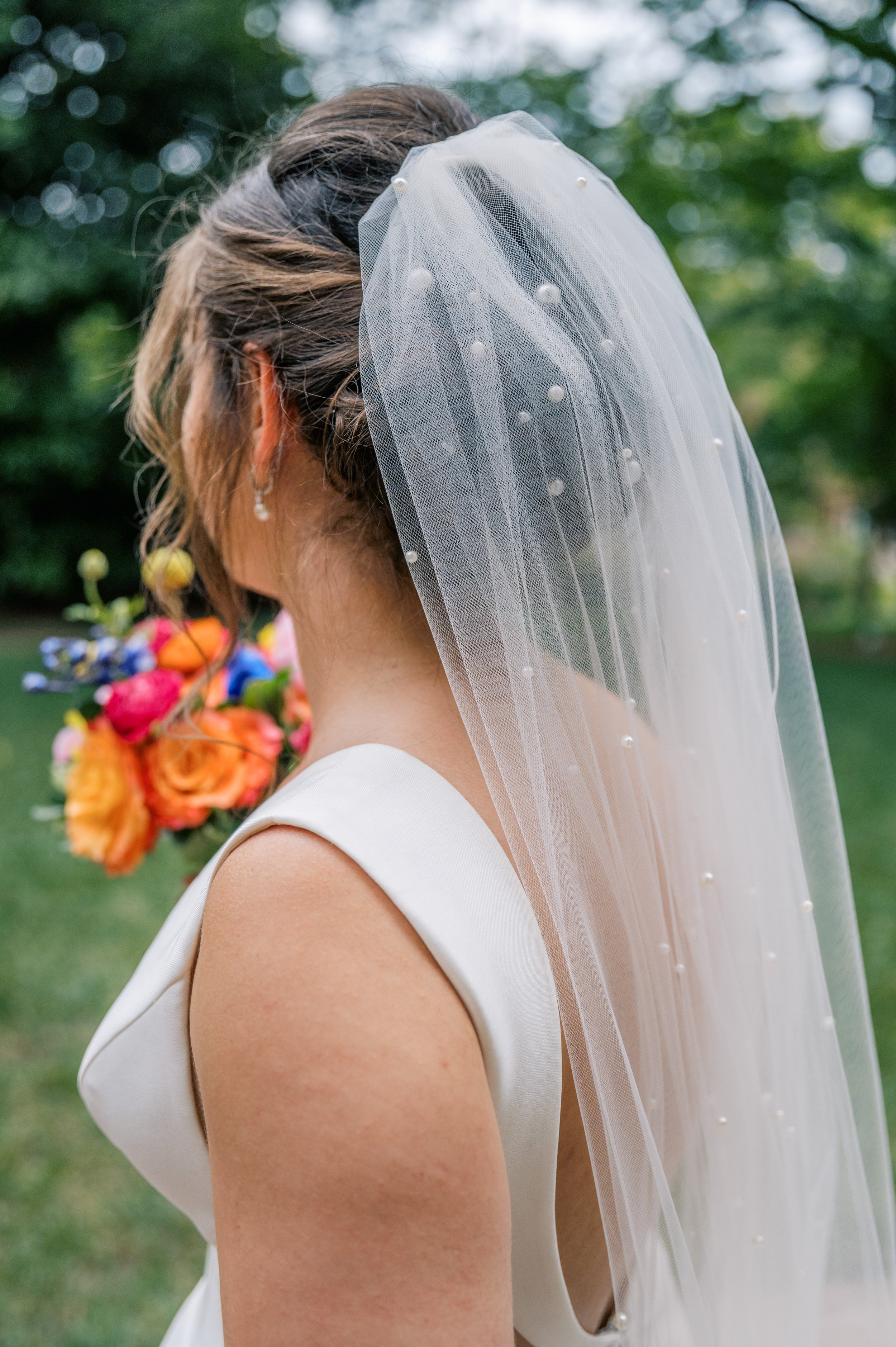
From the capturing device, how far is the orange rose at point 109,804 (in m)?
1.71

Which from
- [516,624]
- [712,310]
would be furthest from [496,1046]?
[712,310]

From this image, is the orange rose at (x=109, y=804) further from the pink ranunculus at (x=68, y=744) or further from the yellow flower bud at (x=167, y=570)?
the yellow flower bud at (x=167, y=570)

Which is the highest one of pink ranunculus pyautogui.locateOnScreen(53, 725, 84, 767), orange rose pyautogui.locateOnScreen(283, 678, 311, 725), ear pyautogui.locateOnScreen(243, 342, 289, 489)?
ear pyautogui.locateOnScreen(243, 342, 289, 489)

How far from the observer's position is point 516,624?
43.6 inches

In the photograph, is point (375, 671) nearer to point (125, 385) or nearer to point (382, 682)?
point (382, 682)

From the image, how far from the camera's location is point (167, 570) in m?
1.73

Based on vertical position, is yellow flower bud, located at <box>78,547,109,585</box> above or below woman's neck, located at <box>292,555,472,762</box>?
below

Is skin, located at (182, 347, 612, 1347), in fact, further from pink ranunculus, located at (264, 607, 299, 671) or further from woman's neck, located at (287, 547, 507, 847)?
pink ranunculus, located at (264, 607, 299, 671)

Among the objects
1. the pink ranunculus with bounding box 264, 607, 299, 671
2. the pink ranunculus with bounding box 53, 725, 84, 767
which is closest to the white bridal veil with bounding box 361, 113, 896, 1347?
the pink ranunculus with bounding box 264, 607, 299, 671

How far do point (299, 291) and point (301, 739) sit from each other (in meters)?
0.84

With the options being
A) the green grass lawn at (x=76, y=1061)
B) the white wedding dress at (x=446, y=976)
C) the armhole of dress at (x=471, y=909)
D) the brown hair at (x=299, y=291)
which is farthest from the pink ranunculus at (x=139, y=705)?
the green grass lawn at (x=76, y=1061)

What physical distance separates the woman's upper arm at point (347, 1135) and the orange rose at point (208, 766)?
0.79 m

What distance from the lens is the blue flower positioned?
72.4 inches

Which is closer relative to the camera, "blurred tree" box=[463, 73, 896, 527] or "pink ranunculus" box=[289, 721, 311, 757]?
"pink ranunculus" box=[289, 721, 311, 757]
